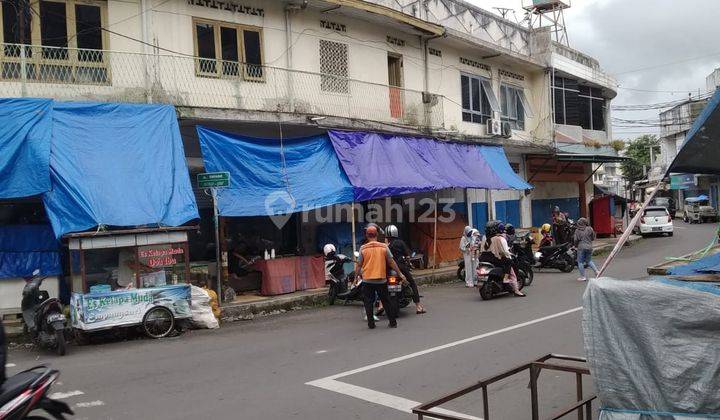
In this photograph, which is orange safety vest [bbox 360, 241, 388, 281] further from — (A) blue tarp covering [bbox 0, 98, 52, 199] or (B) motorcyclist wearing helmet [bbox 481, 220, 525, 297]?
(A) blue tarp covering [bbox 0, 98, 52, 199]

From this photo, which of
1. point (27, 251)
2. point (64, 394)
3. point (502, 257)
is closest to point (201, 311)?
point (27, 251)

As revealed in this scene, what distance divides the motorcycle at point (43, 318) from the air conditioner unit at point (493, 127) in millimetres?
15303

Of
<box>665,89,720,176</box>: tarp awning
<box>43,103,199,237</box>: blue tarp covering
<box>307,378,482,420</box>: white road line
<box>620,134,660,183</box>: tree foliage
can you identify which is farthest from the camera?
<box>620,134,660,183</box>: tree foliage

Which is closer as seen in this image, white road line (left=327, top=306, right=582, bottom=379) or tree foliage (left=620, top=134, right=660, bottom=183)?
white road line (left=327, top=306, right=582, bottom=379)

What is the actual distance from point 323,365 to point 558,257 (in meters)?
11.6

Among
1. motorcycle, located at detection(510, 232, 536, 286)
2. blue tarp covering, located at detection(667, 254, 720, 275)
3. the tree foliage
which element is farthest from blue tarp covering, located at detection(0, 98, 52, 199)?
the tree foliage

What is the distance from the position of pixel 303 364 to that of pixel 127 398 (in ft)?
6.86

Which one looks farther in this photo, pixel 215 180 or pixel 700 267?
pixel 215 180

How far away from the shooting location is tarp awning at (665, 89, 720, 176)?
4523 mm

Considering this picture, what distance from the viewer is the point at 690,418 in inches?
133

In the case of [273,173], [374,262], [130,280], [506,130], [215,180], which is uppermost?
[506,130]

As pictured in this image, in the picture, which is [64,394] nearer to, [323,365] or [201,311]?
[323,365]

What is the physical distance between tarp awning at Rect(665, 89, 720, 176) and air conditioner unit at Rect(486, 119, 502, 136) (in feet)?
50.0

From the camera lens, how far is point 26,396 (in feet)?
14.1
